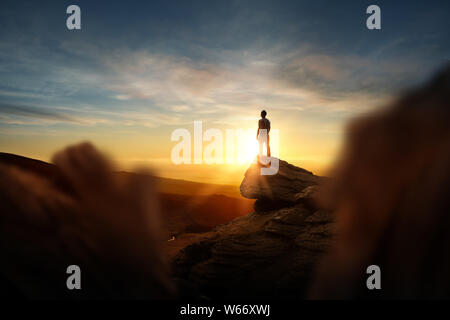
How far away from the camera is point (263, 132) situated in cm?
1097

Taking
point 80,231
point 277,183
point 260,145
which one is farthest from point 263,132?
point 80,231

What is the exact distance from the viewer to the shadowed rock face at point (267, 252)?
7.06 meters

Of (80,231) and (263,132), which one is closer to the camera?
(80,231)

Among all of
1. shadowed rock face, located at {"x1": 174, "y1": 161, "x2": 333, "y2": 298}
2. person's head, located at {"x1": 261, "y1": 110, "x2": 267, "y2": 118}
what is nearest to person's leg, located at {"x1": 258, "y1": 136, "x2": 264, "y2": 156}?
person's head, located at {"x1": 261, "y1": 110, "x2": 267, "y2": 118}

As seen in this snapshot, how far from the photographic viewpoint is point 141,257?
258cm

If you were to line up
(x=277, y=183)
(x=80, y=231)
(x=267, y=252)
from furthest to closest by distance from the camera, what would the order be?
(x=277, y=183) < (x=267, y=252) < (x=80, y=231)

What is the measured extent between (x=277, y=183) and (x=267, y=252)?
10.6 feet

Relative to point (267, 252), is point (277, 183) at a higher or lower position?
higher

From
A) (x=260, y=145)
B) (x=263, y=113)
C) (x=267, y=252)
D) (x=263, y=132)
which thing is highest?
(x=263, y=113)

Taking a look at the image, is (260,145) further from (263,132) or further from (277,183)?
(277,183)

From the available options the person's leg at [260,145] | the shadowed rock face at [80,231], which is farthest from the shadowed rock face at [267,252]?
the shadowed rock face at [80,231]

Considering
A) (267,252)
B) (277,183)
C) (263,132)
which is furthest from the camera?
(263,132)

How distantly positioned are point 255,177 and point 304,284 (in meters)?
4.88

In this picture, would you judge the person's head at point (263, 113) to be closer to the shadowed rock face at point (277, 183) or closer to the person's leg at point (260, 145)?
the person's leg at point (260, 145)
